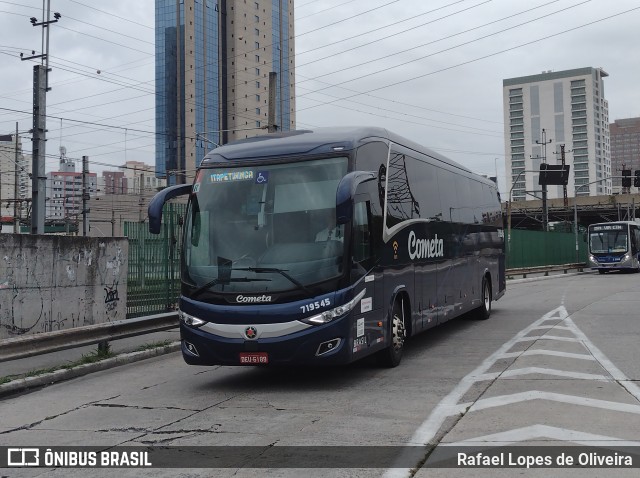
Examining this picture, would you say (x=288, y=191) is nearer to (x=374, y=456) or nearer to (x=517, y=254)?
(x=374, y=456)

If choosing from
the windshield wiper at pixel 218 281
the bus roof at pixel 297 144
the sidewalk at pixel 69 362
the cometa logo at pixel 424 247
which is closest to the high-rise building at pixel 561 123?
the cometa logo at pixel 424 247

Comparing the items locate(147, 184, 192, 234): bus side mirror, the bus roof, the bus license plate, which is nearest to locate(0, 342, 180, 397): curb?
locate(147, 184, 192, 234): bus side mirror

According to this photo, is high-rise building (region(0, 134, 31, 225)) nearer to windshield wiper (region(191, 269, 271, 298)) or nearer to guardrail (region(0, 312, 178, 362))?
guardrail (region(0, 312, 178, 362))

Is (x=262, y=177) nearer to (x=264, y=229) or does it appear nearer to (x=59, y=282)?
(x=264, y=229)

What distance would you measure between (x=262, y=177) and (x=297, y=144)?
26.4 inches

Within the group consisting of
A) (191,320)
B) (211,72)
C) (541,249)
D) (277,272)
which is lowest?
(191,320)

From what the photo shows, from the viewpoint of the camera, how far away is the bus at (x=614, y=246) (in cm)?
4428

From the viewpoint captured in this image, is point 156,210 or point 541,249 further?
point 541,249

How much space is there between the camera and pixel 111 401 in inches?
Result: 336

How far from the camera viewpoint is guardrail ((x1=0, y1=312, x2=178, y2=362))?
9.64 m

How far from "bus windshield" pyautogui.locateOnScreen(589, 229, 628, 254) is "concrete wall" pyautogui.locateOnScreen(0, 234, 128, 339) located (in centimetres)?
3641

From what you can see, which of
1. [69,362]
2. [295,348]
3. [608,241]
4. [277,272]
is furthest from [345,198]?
[608,241]

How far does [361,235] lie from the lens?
361 inches

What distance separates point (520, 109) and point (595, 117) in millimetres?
19182
